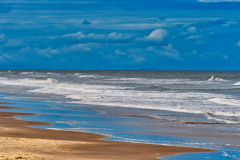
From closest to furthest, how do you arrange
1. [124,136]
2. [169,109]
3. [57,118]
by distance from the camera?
[124,136]
[57,118]
[169,109]

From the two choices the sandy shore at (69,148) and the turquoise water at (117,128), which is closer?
the sandy shore at (69,148)

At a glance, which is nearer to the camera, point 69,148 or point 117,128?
point 69,148

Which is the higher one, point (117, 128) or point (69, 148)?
point (117, 128)

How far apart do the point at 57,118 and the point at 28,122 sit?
166 centimetres

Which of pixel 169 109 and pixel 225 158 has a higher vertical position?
pixel 169 109

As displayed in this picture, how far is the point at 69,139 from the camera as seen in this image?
11758mm

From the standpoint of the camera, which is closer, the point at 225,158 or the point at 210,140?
the point at 225,158

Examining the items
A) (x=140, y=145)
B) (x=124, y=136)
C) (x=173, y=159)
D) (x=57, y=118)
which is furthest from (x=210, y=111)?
(x=173, y=159)

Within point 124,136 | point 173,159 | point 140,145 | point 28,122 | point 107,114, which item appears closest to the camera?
point 173,159

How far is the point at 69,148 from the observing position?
33.6 feet

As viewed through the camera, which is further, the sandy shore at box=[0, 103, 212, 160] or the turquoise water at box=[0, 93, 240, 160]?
the turquoise water at box=[0, 93, 240, 160]

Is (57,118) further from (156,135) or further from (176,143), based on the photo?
(176,143)

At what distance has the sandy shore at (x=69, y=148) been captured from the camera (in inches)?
365

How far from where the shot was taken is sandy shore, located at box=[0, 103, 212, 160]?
9.27m
